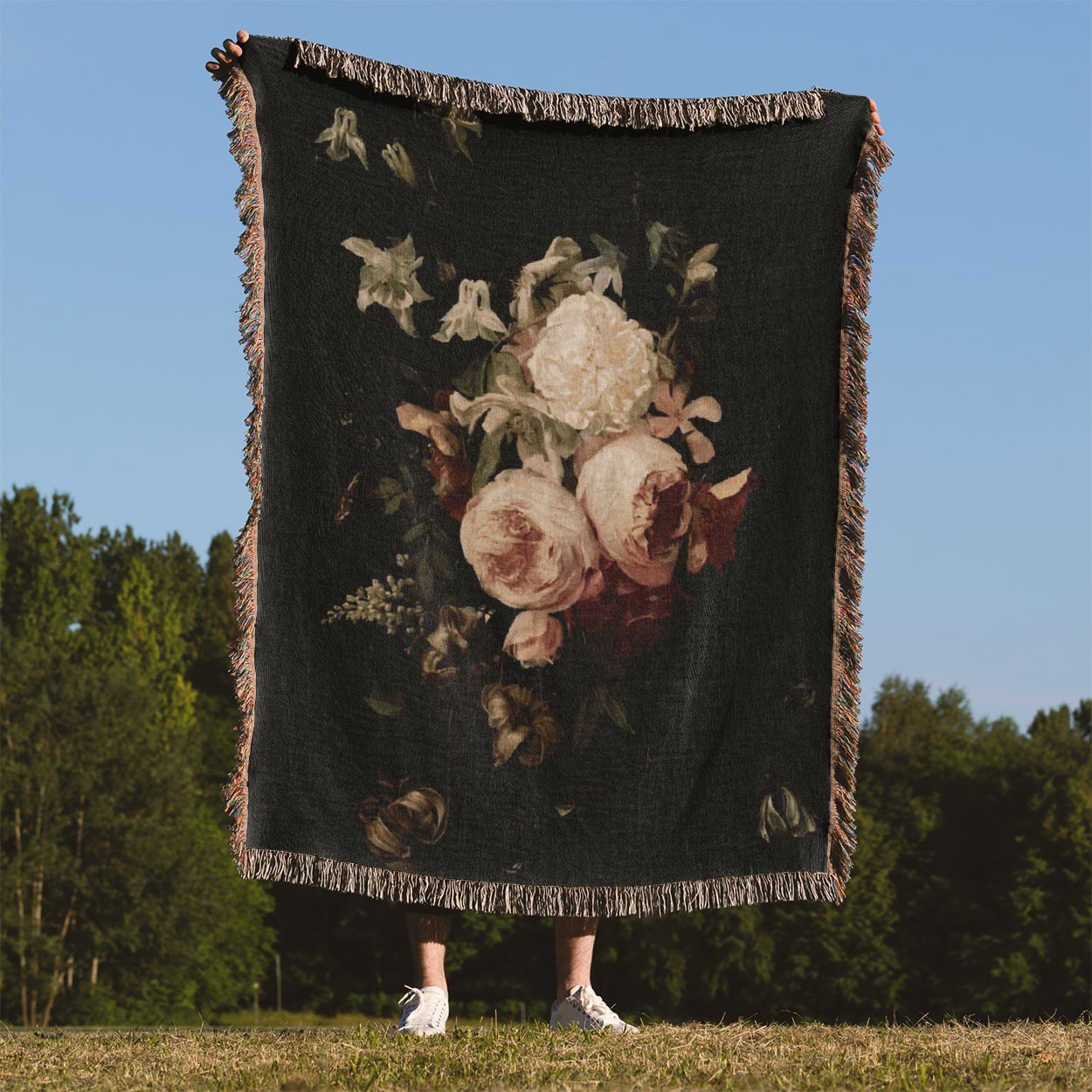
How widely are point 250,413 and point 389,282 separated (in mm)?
756

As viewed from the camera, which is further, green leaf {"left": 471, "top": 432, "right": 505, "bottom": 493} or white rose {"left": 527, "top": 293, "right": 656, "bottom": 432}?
white rose {"left": 527, "top": 293, "right": 656, "bottom": 432}

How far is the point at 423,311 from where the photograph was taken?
5.61m

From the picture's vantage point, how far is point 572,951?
5418mm

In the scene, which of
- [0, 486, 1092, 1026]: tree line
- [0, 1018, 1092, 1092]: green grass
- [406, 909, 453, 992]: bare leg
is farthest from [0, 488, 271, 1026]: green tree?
[0, 1018, 1092, 1092]: green grass

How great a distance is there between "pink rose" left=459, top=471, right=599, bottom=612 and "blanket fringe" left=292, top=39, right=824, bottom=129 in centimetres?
149

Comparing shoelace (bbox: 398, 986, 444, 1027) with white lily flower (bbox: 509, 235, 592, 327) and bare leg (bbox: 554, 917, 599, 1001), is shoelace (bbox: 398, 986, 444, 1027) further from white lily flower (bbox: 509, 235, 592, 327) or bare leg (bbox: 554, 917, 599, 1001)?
white lily flower (bbox: 509, 235, 592, 327)

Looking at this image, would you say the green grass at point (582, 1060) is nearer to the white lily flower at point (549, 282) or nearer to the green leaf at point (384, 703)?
the green leaf at point (384, 703)

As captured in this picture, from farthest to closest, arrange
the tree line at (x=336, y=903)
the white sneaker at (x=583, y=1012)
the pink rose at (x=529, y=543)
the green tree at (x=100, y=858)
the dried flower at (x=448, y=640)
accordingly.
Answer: the tree line at (x=336, y=903), the green tree at (x=100, y=858), the pink rose at (x=529, y=543), the dried flower at (x=448, y=640), the white sneaker at (x=583, y=1012)

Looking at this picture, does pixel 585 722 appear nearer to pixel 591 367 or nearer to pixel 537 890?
pixel 537 890

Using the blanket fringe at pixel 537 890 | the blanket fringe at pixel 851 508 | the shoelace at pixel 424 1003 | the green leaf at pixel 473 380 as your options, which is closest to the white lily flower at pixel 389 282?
the green leaf at pixel 473 380

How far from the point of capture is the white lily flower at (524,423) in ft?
18.4

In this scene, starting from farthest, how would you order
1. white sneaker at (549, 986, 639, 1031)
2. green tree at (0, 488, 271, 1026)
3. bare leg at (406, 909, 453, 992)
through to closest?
green tree at (0, 488, 271, 1026)
bare leg at (406, 909, 453, 992)
white sneaker at (549, 986, 639, 1031)

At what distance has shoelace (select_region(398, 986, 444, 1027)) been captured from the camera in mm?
5090

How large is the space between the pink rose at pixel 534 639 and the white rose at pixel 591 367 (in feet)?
2.55
